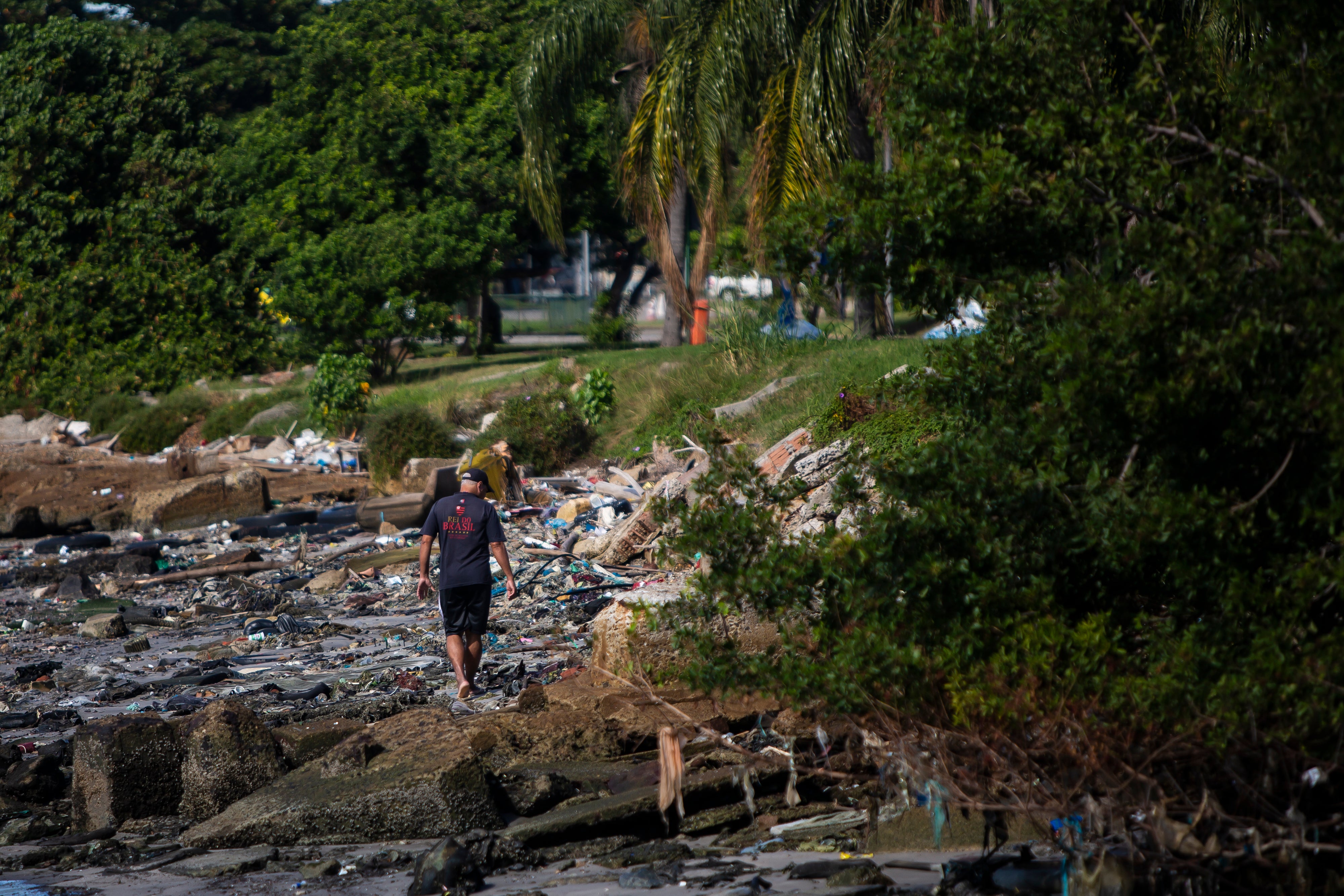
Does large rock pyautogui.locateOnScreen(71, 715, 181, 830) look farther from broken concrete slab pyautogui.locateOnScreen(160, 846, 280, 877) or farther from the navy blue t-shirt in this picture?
the navy blue t-shirt

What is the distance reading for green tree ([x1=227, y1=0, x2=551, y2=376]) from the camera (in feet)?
86.7

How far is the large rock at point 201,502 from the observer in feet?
61.0

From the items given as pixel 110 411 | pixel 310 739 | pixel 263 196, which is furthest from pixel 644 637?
pixel 263 196

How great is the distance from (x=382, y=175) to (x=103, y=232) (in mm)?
8015

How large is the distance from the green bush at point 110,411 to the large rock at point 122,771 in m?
22.3

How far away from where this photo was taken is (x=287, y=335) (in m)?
32.4

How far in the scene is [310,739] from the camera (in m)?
6.99

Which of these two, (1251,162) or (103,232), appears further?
(103,232)

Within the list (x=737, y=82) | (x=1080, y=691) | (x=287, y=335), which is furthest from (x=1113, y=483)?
(x=287, y=335)

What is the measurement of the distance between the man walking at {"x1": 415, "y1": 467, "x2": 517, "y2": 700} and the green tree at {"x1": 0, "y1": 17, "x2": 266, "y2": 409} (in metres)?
23.8

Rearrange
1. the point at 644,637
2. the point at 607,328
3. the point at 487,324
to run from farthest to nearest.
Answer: the point at 487,324
the point at 607,328
the point at 644,637

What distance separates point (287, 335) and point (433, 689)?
2526 centimetres

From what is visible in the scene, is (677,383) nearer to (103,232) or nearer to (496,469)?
(496,469)

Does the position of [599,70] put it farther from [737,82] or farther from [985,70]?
[985,70]
